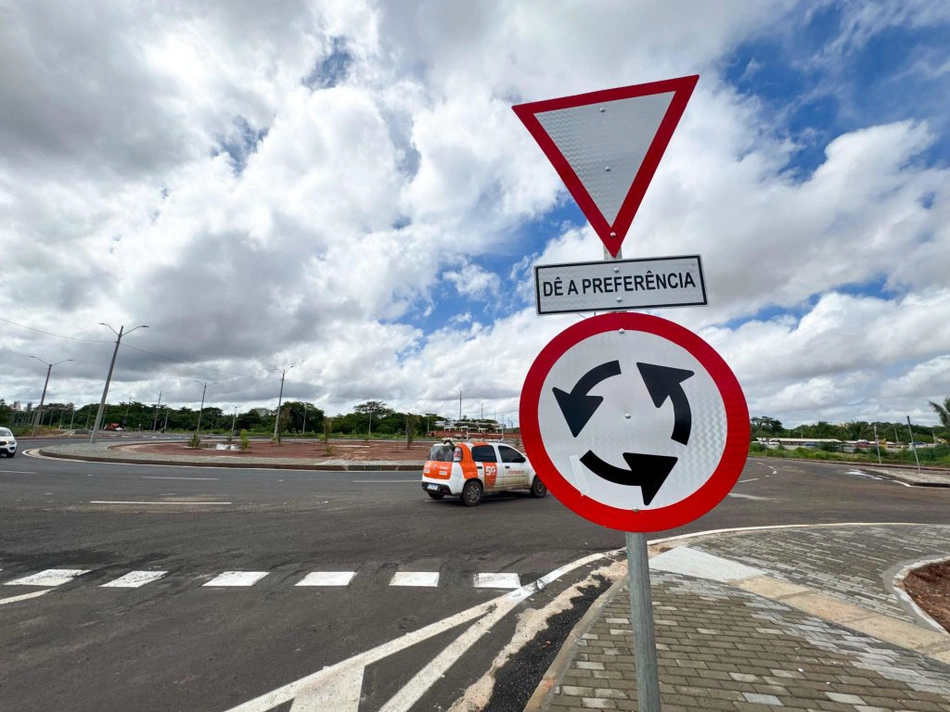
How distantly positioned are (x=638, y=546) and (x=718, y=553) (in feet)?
19.8

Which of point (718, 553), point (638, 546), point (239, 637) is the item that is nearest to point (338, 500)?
point (239, 637)

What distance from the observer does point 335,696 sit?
9.29ft

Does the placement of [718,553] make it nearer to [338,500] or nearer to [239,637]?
[239,637]

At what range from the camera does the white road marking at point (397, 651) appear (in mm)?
2797

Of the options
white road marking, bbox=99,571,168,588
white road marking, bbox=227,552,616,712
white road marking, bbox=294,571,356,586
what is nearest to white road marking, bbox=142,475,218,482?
white road marking, bbox=99,571,168,588

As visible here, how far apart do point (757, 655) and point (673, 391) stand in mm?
3068

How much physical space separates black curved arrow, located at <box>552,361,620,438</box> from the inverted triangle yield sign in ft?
2.02

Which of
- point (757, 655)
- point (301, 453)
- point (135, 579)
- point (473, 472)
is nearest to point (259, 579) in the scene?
point (135, 579)

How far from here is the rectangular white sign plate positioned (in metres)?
1.58

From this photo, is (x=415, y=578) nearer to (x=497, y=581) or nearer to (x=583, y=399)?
(x=497, y=581)

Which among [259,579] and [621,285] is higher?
[621,285]

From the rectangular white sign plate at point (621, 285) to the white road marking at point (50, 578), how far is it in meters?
6.52

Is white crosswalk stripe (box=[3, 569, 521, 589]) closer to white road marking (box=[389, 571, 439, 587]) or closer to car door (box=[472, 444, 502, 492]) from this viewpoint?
white road marking (box=[389, 571, 439, 587])

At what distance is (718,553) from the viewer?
6.24 m
